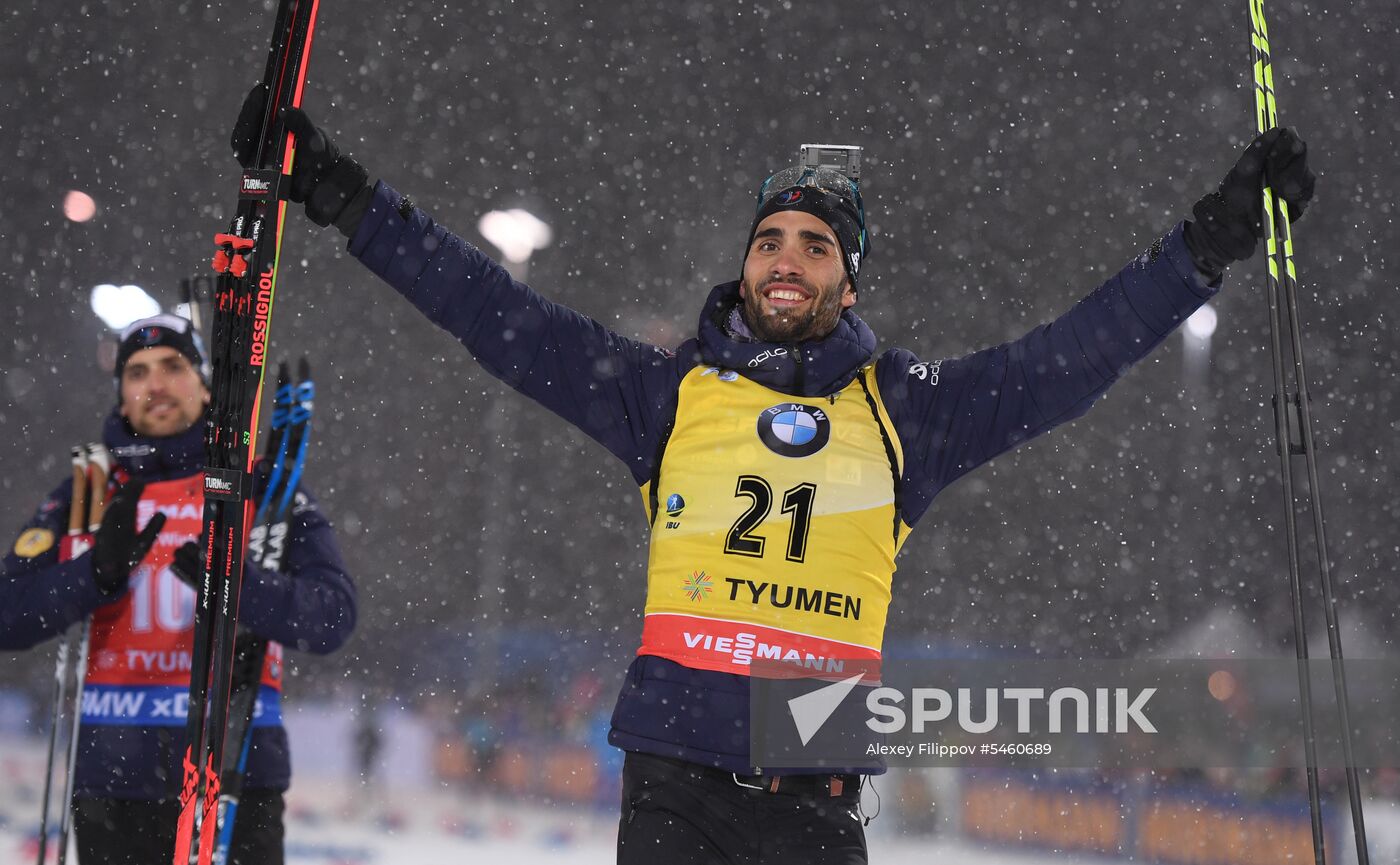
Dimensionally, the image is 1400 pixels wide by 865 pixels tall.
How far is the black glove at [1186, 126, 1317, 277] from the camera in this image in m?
2.23

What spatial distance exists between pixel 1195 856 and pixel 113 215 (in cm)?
1037

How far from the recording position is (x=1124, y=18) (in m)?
14.0

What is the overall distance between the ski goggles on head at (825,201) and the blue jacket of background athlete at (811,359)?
0.30m

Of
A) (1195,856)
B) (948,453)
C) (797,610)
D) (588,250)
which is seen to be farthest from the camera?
(588,250)

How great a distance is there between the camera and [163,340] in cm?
327

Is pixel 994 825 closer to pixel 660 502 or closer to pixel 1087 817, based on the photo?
pixel 1087 817

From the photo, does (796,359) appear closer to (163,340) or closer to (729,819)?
(729,819)

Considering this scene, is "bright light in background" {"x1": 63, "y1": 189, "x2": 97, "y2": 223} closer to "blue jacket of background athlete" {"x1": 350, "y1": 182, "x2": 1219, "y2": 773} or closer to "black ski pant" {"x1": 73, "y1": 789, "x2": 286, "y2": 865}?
"black ski pant" {"x1": 73, "y1": 789, "x2": 286, "y2": 865}

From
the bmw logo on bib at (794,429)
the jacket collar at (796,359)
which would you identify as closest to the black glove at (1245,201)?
the jacket collar at (796,359)

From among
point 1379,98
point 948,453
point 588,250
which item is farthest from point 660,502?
point 588,250

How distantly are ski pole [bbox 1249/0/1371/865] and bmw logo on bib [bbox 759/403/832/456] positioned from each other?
87 cm

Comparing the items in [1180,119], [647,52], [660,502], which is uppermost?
[647,52]

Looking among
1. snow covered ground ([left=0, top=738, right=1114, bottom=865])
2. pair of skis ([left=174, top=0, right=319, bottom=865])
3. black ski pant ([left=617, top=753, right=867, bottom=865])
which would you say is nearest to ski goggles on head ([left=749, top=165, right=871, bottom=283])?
pair of skis ([left=174, top=0, right=319, bottom=865])

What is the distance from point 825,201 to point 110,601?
194 cm
